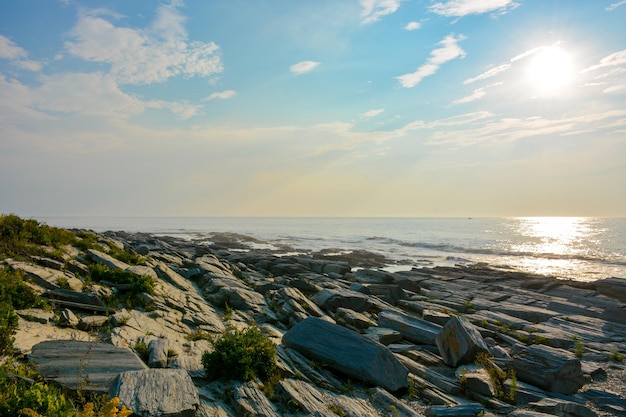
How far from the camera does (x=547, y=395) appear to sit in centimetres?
1192

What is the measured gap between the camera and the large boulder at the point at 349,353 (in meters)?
11.1

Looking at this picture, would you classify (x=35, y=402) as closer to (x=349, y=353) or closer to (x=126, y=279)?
(x=349, y=353)

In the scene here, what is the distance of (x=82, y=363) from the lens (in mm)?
8414

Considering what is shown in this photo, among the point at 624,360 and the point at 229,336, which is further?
the point at 624,360

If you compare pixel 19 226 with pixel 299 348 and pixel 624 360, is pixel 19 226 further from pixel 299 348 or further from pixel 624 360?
pixel 624 360

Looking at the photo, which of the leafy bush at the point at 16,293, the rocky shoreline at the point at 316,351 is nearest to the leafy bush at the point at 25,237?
the rocky shoreline at the point at 316,351

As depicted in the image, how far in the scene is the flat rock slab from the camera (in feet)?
25.6

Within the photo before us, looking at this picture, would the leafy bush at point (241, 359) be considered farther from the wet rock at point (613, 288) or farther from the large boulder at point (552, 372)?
the wet rock at point (613, 288)

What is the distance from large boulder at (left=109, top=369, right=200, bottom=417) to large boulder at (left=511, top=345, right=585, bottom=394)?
1107 cm

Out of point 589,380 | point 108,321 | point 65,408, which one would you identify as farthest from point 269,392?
point 589,380

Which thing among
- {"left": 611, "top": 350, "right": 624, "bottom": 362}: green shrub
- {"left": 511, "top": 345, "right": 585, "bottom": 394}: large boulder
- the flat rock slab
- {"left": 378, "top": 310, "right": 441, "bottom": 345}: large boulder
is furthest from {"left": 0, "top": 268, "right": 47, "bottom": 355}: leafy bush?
{"left": 611, "top": 350, "right": 624, "bottom": 362}: green shrub

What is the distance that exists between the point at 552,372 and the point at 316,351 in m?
7.92

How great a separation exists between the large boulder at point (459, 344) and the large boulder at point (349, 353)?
11.2 feet

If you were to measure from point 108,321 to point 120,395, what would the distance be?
5.80 meters
